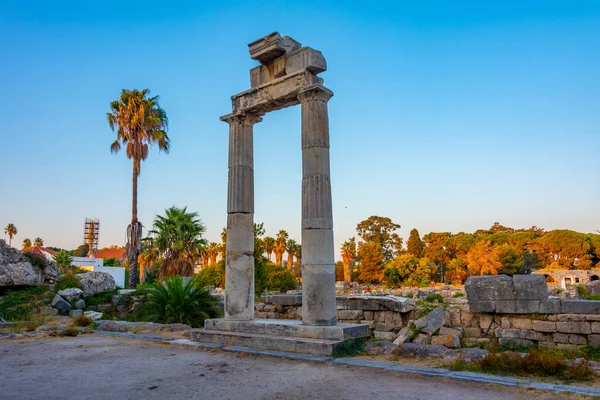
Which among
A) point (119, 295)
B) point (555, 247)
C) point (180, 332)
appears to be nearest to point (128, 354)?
point (180, 332)

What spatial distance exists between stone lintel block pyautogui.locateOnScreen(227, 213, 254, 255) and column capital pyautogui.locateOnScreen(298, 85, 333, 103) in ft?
10.4

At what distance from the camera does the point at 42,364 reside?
24.8 feet

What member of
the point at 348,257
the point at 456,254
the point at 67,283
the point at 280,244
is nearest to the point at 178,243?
the point at 67,283

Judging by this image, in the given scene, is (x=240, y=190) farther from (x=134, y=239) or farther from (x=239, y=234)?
(x=134, y=239)

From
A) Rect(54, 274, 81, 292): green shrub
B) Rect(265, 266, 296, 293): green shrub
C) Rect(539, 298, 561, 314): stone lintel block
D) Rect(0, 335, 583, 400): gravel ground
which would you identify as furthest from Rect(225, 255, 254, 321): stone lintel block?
Rect(265, 266, 296, 293): green shrub

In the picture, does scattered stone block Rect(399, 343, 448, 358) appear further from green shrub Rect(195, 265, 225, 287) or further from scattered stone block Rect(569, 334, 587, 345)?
green shrub Rect(195, 265, 225, 287)

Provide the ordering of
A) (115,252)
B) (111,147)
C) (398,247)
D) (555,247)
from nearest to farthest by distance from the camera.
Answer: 1. (111,147)
2. (555,247)
3. (398,247)
4. (115,252)

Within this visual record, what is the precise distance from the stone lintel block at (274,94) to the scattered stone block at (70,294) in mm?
11009

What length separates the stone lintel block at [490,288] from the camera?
8.50 m

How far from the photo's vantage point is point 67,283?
702 inches

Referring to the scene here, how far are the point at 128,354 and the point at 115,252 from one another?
87885mm

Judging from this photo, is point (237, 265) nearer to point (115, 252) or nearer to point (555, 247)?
point (555, 247)

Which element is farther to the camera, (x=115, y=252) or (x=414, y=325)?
(x=115, y=252)

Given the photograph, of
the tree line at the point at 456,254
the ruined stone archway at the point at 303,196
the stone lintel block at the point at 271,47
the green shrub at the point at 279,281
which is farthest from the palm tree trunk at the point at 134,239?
the tree line at the point at 456,254
